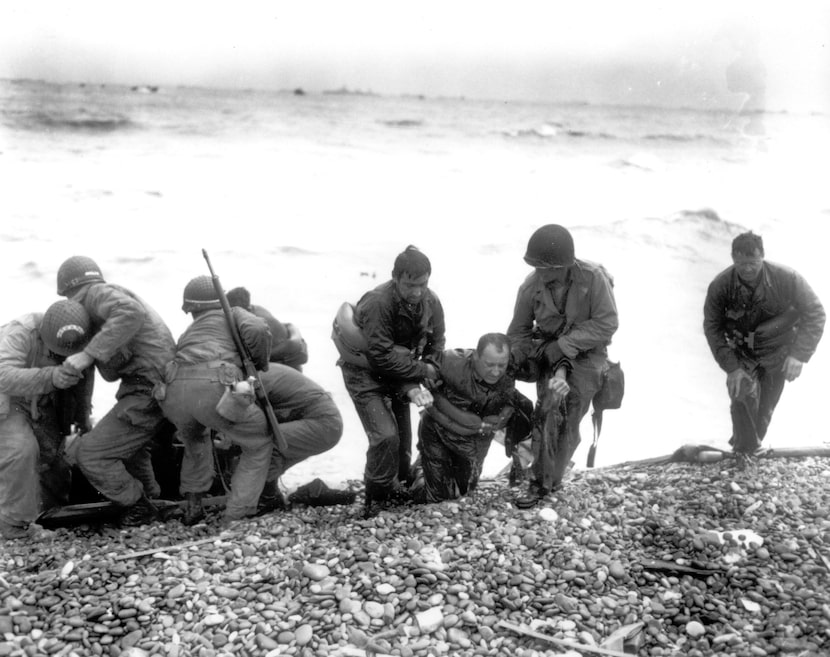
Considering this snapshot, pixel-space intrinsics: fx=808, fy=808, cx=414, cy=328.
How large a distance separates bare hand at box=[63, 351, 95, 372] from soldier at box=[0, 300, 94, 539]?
38 millimetres

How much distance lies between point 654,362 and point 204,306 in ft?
31.4

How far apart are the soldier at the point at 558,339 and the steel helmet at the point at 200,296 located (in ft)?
6.08

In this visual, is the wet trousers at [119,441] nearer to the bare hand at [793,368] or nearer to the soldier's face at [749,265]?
the soldier's face at [749,265]

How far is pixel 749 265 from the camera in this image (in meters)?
4.92

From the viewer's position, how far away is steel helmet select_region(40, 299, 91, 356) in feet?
15.3

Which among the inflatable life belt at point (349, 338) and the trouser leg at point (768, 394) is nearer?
the inflatable life belt at point (349, 338)

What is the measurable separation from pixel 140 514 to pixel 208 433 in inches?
31.5

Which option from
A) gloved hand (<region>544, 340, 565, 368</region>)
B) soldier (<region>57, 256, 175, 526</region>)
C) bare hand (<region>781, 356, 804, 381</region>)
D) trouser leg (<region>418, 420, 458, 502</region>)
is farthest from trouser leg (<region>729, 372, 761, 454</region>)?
soldier (<region>57, 256, 175, 526</region>)

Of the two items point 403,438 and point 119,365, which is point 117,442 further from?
point 403,438

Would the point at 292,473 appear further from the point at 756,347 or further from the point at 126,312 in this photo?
the point at 756,347

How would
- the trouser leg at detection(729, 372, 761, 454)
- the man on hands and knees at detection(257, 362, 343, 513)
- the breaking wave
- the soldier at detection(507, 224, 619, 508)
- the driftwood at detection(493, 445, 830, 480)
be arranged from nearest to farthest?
the soldier at detection(507, 224, 619, 508)
the man on hands and knees at detection(257, 362, 343, 513)
the trouser leg at detection(729, 372, 761, 454)
the driftwood at detection(493, 445, 830, 480)
the breaking wave

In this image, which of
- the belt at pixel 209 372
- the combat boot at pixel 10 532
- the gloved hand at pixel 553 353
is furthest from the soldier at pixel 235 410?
the gloved hand at pixel 553 353

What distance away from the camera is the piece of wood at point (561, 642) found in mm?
3440

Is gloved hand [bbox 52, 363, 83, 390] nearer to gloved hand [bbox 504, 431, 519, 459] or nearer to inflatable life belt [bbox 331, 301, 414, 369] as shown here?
inflatable life belt [bbox 331, 301, 414, 369]
